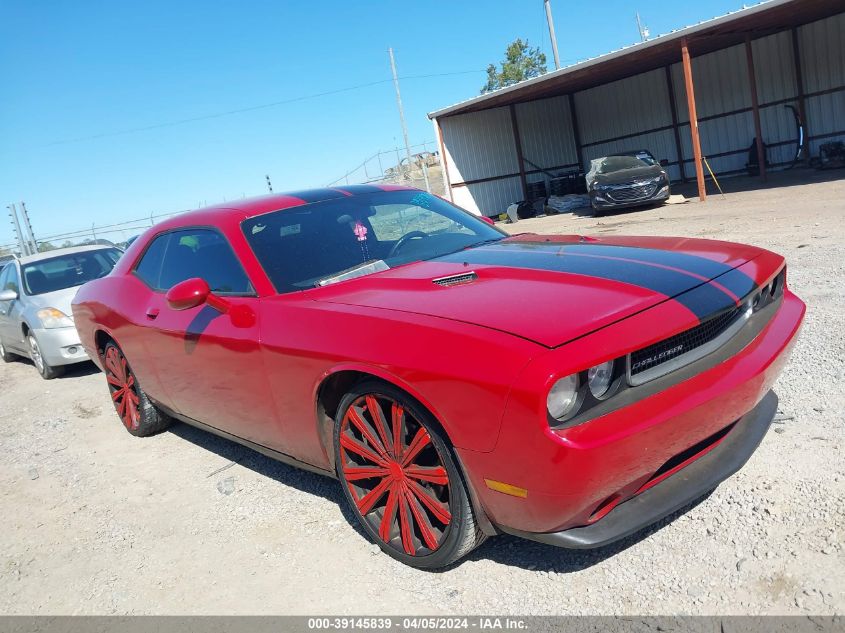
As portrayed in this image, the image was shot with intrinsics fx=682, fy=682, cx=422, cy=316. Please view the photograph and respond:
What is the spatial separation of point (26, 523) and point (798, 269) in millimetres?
6708

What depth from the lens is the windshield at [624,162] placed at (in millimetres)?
17250

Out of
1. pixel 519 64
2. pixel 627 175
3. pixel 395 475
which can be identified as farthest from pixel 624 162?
pixel 519 64

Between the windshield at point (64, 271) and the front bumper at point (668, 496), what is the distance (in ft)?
25.1

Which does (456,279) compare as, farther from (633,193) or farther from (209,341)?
(633,193)

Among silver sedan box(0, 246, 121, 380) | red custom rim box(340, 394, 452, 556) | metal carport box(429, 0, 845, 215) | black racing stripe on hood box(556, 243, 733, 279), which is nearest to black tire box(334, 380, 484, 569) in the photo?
red custom rim box(340, 394, 452, 556)

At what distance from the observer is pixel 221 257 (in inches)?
143

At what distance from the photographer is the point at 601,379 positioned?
2252 millimetres

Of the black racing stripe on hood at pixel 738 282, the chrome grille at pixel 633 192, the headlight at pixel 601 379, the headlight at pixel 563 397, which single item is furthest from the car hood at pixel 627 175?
the headlight at pixel 563 397

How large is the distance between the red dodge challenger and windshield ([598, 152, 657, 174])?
1447 centimetres

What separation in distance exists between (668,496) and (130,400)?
13.2 feet

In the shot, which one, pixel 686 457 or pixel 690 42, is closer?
pixel 686 457

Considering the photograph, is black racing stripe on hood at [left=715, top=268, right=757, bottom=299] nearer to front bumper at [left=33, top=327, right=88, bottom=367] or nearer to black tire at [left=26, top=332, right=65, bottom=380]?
front bumper at [left=33, top=327, right=88, bottom=367]

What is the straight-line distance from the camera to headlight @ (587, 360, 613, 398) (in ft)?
7.33

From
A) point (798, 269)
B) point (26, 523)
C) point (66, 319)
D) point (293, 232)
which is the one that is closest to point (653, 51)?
point (798, 269)
